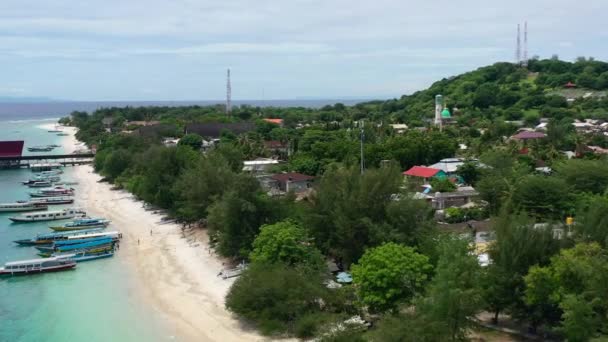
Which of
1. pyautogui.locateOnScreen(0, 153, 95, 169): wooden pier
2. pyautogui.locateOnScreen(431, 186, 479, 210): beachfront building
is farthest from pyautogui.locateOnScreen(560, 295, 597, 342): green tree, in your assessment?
pyautogui.locateOnScreen(0, 153, 95, 169): wooden pier

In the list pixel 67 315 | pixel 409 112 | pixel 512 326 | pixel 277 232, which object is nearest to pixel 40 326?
pixel 67 315

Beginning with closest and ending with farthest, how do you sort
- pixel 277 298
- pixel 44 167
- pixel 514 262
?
pixel 514 262 → pixel 277 298 → pixel 44 167

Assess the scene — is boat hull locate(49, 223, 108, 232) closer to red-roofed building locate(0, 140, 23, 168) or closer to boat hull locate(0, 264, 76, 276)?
boat hull locate(0, 264, 76, 276)

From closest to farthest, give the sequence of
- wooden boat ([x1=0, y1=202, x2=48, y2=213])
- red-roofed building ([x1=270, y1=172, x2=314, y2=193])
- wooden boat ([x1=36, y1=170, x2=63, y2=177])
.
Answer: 1. red-roofed building ([x1=270, y1=172, x2=314, y2=193])
2. wooden boat ([x1=0, y1=202, x2=48, y2=213])
3. wooden boat ([x1=36, y1=170, x2=63, y2=177])

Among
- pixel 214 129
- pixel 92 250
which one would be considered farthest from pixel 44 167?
pixel 92 250

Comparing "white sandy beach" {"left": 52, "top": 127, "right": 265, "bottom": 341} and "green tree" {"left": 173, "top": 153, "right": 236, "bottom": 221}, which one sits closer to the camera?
"white sandy beach" {"left": 52, "top": 127, "right": 265, "bottom": 341}

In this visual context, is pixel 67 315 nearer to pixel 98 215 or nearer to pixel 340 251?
pixel 340 251

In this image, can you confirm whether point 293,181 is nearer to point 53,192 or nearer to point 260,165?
point 260,165

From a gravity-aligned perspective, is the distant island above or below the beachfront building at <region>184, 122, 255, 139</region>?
below
